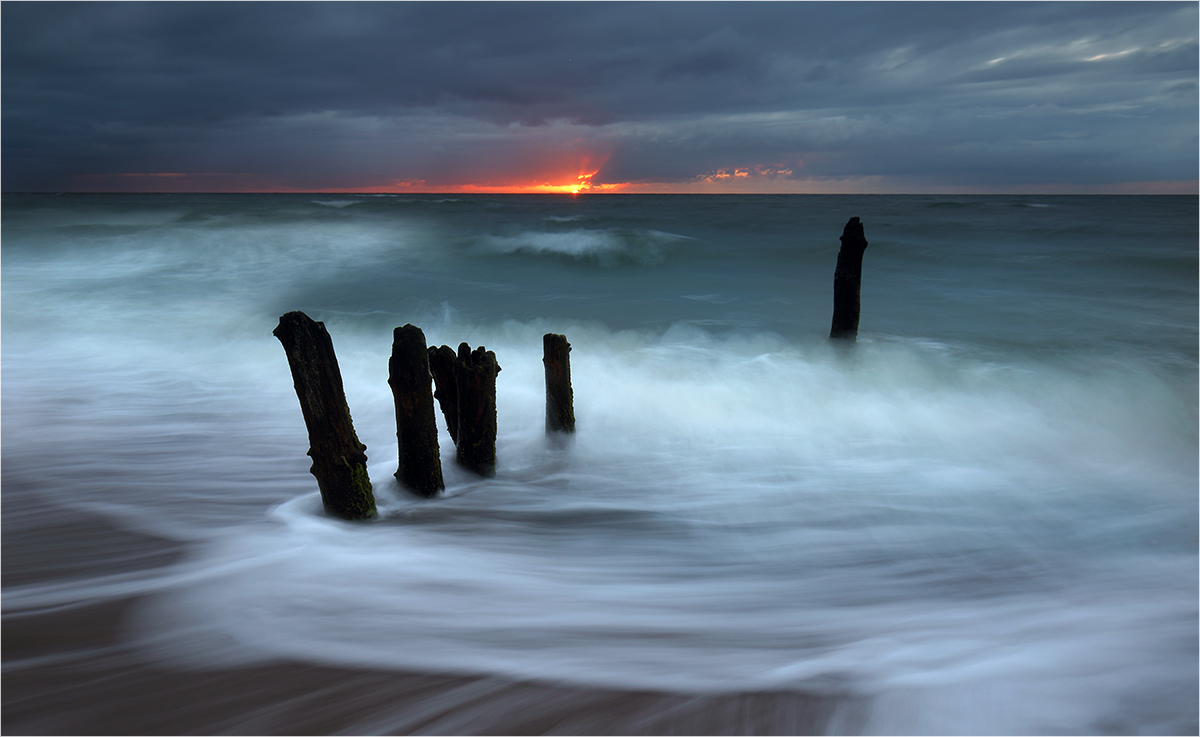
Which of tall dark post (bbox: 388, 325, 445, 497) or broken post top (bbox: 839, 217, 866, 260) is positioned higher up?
broken post top (bbox: 839, 217, 866, 260)

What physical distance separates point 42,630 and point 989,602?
4.57 metres

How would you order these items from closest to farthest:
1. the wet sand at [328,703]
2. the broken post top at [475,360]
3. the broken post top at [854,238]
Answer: the wet sand at [328,703] → the broken post top at [475,360] → the broken post top at [854,238]

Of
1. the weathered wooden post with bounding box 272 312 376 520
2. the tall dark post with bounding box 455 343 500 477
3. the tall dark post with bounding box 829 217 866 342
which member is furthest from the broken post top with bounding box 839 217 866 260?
the weathered wooden post with bounding box 272 312 376 520

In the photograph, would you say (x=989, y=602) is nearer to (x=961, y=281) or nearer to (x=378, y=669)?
(x=378, y=669)

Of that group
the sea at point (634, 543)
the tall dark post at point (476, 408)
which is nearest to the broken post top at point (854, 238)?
the sea at point (634, 543)

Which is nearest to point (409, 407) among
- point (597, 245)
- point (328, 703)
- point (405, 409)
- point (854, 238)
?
point (405, 409)

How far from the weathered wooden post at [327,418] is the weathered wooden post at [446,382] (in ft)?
3.44

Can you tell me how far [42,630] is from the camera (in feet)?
9.40

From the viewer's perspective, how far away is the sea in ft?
8.30

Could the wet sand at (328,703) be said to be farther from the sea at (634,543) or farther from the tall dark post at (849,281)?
the tall dark post at (849,281)

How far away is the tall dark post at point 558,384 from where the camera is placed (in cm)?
→ 506

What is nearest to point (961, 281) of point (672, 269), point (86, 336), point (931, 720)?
point (672, 269)

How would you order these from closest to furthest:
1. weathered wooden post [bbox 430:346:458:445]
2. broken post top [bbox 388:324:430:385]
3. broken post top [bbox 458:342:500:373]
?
1. broken post top [bbox 388:324:430:385]
2. broken post top [bbox 458:342:500:373]
3. weathered wooden post [bbox 430:346:458:445]

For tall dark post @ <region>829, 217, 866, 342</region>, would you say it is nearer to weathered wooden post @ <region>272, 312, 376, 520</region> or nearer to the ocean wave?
weathered wooden post @ <region>272, 312, 376, 520</region>
